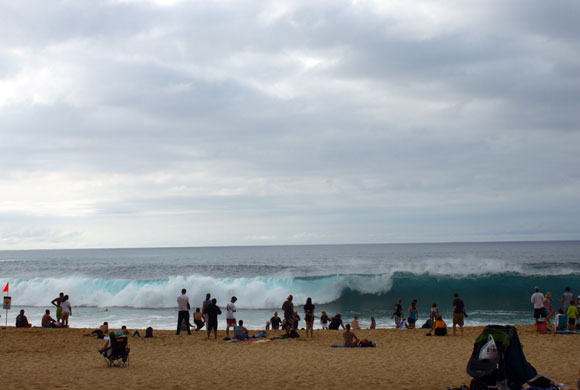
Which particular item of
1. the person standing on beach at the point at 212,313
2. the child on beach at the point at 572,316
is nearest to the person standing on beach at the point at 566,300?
the child on beach at the point at 572,316

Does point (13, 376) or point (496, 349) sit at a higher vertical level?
point (496, 349)

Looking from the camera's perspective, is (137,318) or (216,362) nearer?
(216,362)

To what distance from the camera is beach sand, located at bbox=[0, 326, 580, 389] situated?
351 inches

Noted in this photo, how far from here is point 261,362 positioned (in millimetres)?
11328

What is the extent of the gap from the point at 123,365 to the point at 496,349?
780 cm

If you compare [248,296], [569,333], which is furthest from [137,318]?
[569,333]

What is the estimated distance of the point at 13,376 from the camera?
9.53 meters

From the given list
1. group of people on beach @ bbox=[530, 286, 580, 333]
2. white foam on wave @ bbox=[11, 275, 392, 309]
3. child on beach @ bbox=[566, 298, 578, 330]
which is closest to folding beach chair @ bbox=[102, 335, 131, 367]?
group of people on beach @ bbox=[530, 286, 580, 333]

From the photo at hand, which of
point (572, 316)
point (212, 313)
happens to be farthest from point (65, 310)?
point (572, 316)

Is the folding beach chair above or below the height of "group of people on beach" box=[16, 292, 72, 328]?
above

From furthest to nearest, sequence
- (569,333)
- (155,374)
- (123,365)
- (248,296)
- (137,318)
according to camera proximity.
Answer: (248,296) < (137,318) < (569,333) < (123,365) < (155,374)

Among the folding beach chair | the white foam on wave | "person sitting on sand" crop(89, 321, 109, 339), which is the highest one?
the folding beach chair

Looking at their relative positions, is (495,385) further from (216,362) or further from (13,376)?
(13,376)

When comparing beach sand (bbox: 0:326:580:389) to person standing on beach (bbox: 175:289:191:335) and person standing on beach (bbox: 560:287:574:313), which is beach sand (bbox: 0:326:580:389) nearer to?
person standing on beach (bbox: 175:289:191:335)
